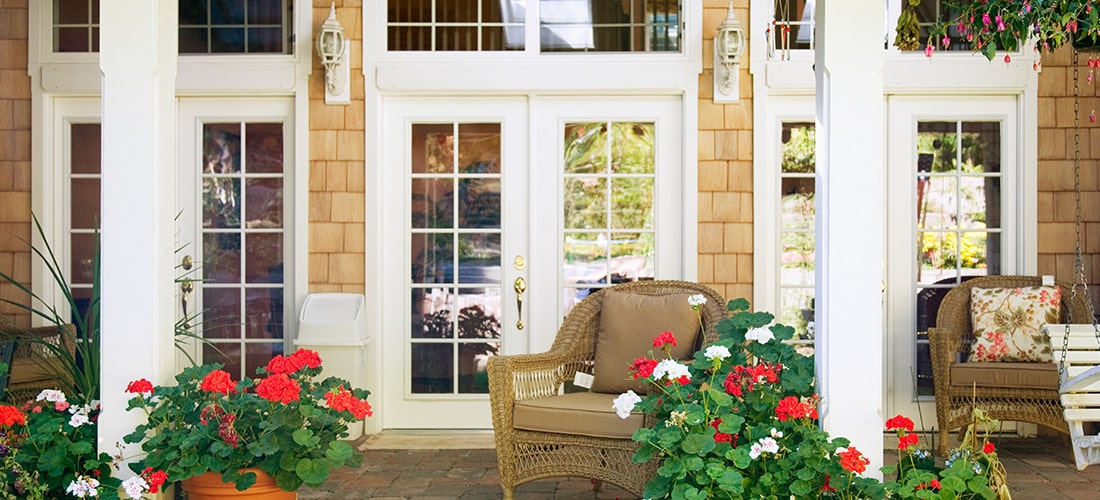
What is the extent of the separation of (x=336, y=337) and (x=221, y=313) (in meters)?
0.78

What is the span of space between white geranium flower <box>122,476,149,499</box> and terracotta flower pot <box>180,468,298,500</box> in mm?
201

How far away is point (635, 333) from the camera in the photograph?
451 cm

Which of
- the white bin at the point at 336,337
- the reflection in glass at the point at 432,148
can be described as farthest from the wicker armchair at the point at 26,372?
the reflection in glass at the point at 432,148

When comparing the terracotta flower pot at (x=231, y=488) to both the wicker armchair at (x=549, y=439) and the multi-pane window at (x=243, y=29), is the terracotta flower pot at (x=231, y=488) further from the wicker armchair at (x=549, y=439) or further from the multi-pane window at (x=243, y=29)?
the multi-pane window at (x=243, y=29)

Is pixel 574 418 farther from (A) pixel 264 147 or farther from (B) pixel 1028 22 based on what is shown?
(A) pixel 264 147

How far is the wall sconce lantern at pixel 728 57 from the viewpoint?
5535 mm

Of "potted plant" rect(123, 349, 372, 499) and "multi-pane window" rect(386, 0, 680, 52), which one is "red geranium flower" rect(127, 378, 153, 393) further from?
"multi-pane window" rect(386, 0, 680, 52)

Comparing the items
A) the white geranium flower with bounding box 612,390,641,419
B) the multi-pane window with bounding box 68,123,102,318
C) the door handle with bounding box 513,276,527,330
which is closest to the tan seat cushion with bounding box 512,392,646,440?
the white geranium flower with bounding box 612,390,641,419

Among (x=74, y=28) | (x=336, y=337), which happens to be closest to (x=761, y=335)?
(x=336, y=337)

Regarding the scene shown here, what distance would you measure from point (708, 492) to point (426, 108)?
10.6 feet

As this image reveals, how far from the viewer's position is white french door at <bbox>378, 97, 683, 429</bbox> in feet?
19.2

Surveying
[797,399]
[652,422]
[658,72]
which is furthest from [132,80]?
[658,72]

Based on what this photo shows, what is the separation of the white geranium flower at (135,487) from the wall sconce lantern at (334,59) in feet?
9.39

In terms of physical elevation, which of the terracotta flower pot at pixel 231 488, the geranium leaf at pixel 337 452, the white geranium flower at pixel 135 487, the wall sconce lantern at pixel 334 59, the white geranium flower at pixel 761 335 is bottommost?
the terracotta flower pot at pixel 231 488
